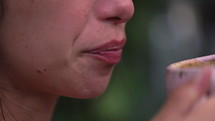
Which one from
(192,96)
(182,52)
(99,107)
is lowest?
(182,52)

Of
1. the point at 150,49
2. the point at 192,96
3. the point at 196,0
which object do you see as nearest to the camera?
the point at 192,96

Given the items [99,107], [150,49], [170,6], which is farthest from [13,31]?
[170,6]

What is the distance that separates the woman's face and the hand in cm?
25

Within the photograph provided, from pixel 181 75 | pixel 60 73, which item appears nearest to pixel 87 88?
pixel 60 73

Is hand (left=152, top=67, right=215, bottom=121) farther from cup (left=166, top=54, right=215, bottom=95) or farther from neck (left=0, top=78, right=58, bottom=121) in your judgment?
neck (left=0, top=78, right=58, bottom=121)

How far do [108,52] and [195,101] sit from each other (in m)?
0.28

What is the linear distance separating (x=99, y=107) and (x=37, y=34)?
2.86 ft

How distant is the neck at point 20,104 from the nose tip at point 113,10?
0.68ft

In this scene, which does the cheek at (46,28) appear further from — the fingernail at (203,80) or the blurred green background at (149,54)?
the blurred green background at (149,54)

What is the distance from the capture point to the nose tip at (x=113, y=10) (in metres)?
0.63

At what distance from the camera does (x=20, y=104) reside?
702mm

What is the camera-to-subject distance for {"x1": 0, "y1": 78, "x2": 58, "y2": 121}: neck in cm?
69

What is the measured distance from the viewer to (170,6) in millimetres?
2166

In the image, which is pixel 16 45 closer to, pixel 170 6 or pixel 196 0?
pixel 170 6
